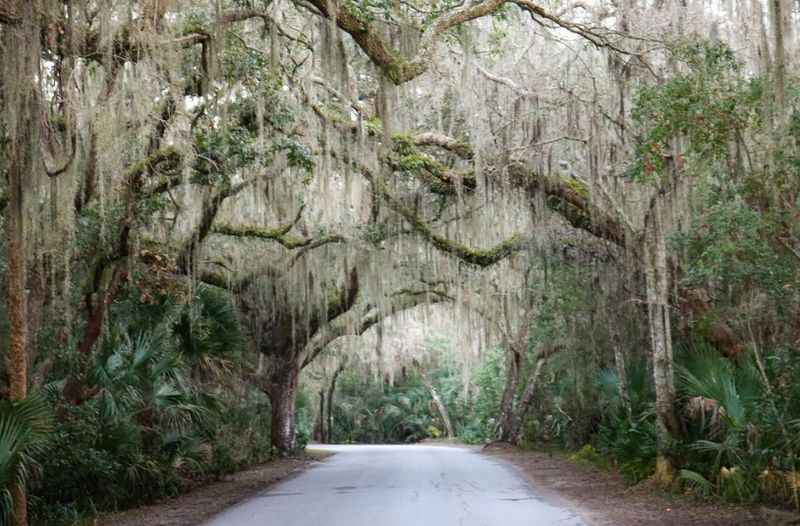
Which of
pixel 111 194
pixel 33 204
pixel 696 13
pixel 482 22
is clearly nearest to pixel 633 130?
pixel 696 13

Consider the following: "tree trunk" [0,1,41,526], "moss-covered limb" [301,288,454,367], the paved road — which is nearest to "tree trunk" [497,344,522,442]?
"moss-covered limb" [301,288,454,367]

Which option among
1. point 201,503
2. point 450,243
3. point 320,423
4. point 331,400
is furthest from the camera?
point 320,423

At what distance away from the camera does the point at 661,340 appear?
39.8 ft

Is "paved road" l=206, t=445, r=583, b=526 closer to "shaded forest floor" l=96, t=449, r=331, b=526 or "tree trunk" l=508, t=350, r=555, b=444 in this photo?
"shaded forest floor" l=96, t=449, r=331, b=526

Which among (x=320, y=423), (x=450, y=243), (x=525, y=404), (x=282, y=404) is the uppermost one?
(x=450, y=243)

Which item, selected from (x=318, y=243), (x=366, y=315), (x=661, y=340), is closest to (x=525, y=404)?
(x=366, y=315)

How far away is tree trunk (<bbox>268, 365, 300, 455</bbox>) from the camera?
22.4 metres

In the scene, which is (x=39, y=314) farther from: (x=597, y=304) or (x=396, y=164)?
(x=597, y=304)

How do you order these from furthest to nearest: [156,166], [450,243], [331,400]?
1. [331,400]
2. [450,243]
3. [156,166]

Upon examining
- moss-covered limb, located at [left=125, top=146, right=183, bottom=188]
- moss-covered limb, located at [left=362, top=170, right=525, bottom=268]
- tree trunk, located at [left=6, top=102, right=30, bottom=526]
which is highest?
moss-covered limb, located at [left=125, top=146, right=183, bottom=188]

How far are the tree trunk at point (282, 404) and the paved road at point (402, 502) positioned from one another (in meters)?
5.87

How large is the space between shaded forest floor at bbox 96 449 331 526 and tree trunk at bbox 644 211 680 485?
226 inches

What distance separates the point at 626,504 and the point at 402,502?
2.68m

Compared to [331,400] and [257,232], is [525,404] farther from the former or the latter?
[331,400]
